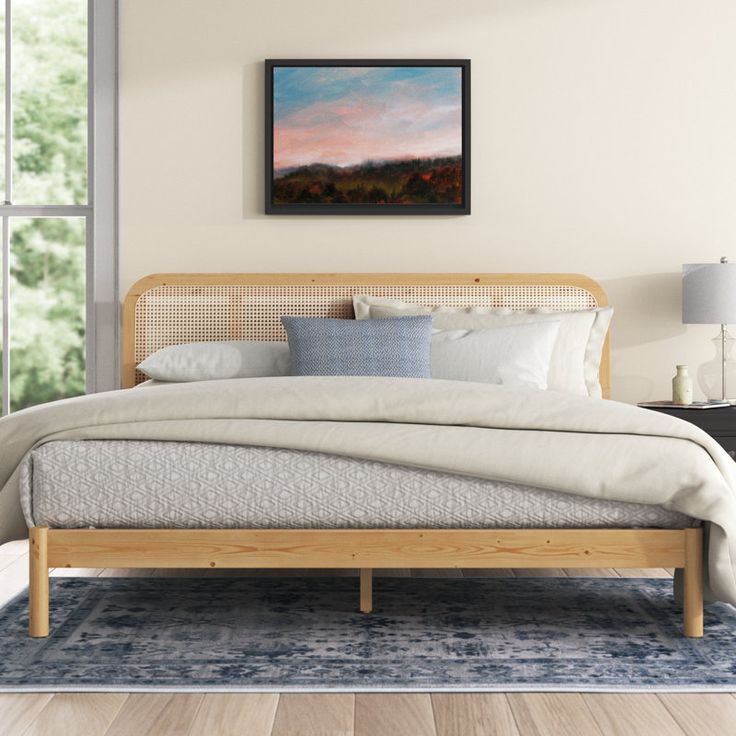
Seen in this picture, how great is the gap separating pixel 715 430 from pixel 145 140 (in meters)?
2.84

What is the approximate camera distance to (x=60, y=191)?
4750 millimetres

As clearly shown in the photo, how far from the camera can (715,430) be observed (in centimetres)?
377

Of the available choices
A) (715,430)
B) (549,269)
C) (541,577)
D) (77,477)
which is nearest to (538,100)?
(549,269)

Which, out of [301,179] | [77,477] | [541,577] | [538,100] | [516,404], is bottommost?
[541,577]

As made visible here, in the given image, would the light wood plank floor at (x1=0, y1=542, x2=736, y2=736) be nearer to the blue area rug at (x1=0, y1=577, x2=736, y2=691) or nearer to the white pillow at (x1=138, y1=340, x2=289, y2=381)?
the blue area rug at (x1=0, y1=577, x2=736, y2=691)

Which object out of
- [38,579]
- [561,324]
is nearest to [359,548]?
[38,579]

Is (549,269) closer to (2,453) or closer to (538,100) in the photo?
(538,100)

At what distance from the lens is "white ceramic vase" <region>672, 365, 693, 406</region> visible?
399 cm

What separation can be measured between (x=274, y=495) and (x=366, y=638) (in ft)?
1.48

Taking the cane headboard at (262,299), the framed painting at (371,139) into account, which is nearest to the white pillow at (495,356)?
the cane headboard at (262,299)

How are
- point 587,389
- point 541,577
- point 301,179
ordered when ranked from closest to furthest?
1. point 541,577
2. point 587,389
3. point 301,179

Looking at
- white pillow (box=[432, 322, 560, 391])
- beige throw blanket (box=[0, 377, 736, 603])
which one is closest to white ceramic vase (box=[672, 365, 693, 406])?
white pillow (box=[432, 322, 560, 391])

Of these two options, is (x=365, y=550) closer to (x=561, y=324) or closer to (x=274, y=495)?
(x=274, y=495)

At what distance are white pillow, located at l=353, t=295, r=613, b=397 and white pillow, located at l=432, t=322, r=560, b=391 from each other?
0.55 ft
